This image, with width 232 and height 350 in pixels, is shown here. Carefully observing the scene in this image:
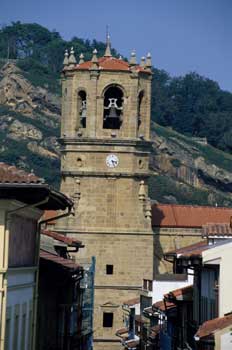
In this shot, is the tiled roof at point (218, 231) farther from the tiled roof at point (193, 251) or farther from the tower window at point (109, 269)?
the tower window at point (109, 269)

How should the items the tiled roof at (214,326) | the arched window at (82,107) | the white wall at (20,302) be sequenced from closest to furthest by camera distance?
the white wall at (20,302) → the tiled roof at (214,326) → the arched window at (82,107)

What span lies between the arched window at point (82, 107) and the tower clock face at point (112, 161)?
285 centimetres

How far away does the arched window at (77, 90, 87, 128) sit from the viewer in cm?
10275

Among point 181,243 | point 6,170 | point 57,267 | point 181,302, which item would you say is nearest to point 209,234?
point 181,302

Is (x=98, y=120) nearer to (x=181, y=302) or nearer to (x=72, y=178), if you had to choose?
(x=72, y=178)

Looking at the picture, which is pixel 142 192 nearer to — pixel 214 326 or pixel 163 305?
pixel 163 305

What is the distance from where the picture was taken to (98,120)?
102m

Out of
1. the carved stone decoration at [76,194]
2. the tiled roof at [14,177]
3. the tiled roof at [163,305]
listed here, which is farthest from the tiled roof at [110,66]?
the tiled roof at [14,177]

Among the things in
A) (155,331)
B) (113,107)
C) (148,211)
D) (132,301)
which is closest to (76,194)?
(148,211)

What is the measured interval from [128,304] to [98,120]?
14.1 metres

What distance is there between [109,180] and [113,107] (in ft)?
14.7

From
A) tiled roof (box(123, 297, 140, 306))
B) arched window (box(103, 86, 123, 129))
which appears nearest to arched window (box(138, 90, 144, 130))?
arched window (box(103, 86, 123, 129))

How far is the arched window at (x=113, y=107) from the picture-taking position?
102 m

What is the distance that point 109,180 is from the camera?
101 metres
